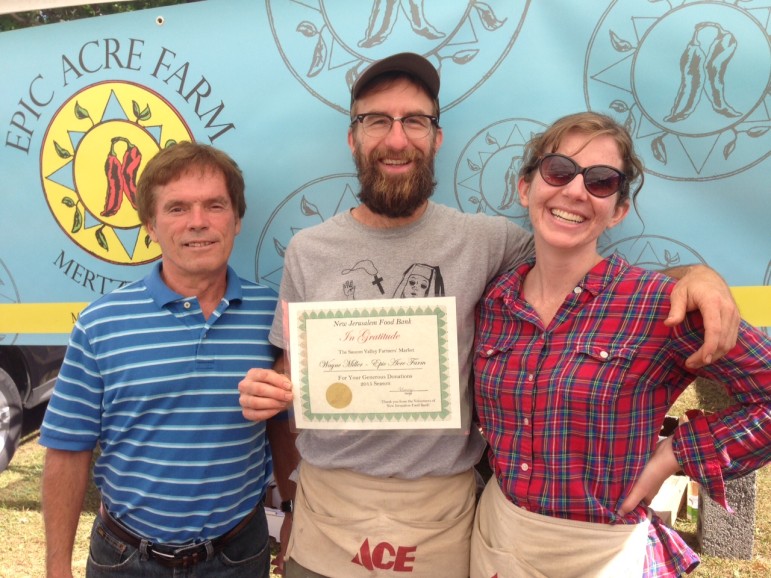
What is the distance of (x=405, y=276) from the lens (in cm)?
191

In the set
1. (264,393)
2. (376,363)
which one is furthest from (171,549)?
(376,363)

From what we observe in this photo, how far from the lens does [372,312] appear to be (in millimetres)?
1641

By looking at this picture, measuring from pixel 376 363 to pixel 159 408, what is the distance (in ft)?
2.90

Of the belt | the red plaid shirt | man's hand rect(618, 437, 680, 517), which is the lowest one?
the belt

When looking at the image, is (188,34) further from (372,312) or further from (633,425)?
(633,425)

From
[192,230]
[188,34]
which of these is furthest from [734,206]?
[188,34]

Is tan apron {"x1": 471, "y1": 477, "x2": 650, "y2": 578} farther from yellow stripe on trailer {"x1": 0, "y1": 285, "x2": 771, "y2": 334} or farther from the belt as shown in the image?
yellow stripe on trailer {"x1": 0, "y1": 285, "x2": 771, "y2": 334}

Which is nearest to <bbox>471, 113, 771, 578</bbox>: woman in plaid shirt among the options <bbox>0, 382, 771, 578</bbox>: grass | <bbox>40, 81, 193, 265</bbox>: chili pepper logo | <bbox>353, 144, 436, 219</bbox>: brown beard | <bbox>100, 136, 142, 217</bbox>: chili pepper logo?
<bbox>353, 144, 436, 219</bbox>: brown beard

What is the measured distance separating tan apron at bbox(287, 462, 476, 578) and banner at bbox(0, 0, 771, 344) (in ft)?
3.74

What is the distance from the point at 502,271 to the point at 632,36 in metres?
1.07

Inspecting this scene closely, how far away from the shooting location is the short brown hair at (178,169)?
7.04 ft

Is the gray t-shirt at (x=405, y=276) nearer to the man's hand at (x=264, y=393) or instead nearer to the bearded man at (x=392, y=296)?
the bearded man at (x=392, y=296)

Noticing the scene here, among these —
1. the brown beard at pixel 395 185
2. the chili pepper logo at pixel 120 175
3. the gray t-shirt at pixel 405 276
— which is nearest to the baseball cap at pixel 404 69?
the brown beard at pixel 395 185

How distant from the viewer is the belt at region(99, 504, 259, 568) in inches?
80.1
